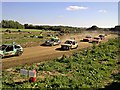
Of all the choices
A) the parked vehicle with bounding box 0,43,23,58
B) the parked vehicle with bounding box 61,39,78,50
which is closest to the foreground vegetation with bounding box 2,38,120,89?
the parked vehicle with bounding box 0,43,23,58

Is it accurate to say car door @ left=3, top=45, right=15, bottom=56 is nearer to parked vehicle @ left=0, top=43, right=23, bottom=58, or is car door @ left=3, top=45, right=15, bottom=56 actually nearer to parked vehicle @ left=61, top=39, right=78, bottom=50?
parked vehicle @ left=0, top=43, right=23, bottom=58

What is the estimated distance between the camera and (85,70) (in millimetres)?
25547

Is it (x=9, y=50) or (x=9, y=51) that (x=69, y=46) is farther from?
(x=9, y=51)

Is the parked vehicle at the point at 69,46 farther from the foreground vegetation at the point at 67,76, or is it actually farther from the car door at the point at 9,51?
the car door at the point at 9,51

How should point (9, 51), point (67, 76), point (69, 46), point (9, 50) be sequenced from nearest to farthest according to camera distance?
point (67, 76) < point (9, 51) < point (9, 50) < point (69, 46)

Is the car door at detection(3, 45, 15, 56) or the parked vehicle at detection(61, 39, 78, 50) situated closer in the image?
the car door at detection(3, 45, 15, 56)

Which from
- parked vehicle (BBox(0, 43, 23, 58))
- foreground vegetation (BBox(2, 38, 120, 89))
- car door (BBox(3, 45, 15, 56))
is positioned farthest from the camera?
car door (BBox(3, 45, 15, 56))

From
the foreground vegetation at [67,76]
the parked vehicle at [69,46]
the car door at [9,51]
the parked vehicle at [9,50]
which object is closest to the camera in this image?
the foreground vegetation at [67,76]

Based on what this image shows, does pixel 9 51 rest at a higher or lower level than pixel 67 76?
higher

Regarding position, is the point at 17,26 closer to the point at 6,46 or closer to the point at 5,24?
the point at 5,24

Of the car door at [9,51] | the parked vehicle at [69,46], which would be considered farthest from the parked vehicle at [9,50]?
the parked vehicle at [69,46]

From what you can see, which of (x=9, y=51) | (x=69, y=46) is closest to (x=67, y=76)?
(x=9, y=51)

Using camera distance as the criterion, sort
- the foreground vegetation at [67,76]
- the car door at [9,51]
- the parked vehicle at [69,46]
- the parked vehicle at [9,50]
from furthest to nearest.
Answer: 1. the parked vehicle at [69,46]
2. the car door at [9,51]
3. the parked vehicle at [9,50]
4. the foreground vegetation at [67,76]

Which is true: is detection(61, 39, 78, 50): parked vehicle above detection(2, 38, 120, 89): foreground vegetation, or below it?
above
